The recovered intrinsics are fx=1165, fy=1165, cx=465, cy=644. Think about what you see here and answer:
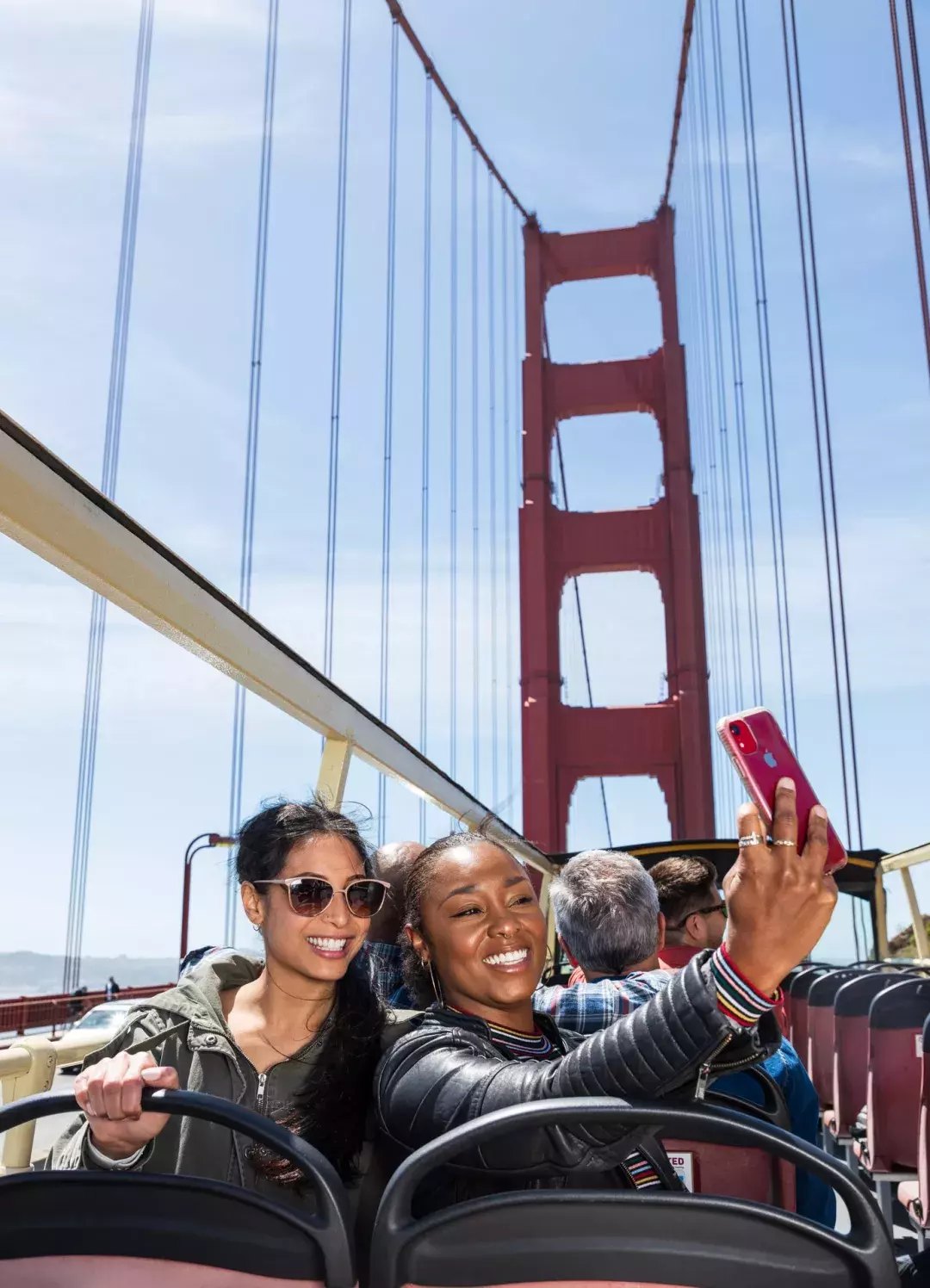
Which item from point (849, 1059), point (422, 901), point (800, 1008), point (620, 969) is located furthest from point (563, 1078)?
point (800, 1008)

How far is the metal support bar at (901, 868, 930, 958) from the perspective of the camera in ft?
18.1

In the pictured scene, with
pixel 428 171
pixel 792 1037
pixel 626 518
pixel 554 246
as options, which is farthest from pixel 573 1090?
pixel 428 171

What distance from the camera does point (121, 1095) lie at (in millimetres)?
1030

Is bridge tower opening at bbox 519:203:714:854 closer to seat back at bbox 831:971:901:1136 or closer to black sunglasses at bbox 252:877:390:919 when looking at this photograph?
seat back at bbox 831:971:901:1136

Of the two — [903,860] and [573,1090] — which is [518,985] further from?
[903,860]

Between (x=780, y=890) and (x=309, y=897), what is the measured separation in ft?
2.33

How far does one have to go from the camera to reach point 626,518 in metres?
17.3

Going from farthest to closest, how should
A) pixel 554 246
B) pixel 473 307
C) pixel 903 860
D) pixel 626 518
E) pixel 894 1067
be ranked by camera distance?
pixel 473 307, pixel 554 246, pixel 626 518, pixel 903 860, pixel 894 1067

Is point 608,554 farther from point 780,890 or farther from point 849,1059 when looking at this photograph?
point 780,890

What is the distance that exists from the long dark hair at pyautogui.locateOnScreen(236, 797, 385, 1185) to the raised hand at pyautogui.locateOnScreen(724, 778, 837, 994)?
581 millimetres

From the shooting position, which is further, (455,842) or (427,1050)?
(455,842)

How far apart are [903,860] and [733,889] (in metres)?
4.69

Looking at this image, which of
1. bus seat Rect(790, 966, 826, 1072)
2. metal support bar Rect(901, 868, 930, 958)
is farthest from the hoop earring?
metal support bar Rect(901, 868, 930, 958)

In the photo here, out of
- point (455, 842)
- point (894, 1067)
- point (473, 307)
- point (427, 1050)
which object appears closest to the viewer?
point (427, 1050)
